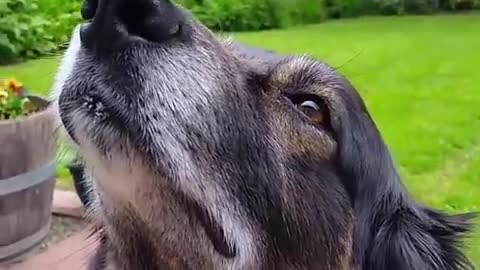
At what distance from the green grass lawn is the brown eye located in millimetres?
1390

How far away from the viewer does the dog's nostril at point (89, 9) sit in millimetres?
2316

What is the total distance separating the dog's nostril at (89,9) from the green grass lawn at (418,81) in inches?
69.4

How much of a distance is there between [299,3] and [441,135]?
29.2ft

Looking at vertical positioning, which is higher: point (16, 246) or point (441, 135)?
A: point (16, 246)

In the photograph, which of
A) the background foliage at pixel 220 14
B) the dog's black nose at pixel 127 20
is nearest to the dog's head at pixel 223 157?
the dog's black nose at pixel 127 20

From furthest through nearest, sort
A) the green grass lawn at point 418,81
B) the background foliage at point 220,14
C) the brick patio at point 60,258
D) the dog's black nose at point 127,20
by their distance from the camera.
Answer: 1. the background foliage at point 220,14
2. the green grass lawn at point 418,81
3. the brick patio at point 60,258
4. the dog's black nose at point 127,20

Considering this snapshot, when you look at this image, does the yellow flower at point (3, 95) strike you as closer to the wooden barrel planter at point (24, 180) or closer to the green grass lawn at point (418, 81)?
the wooden barrel planter at point (24, 180)

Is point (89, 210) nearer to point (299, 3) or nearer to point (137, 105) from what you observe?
point (137, 105)

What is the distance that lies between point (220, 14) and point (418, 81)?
14.0ft

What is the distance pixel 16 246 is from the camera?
5.71 meters

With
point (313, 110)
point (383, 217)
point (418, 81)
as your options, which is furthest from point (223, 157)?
point (418, 81)

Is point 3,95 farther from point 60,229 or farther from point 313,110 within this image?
point 313,110

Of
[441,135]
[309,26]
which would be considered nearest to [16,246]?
[441,135]

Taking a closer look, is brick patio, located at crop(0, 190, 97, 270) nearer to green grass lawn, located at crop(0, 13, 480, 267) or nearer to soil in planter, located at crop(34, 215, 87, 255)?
soil in planter, located at crop(34, 215, 87, 255)
